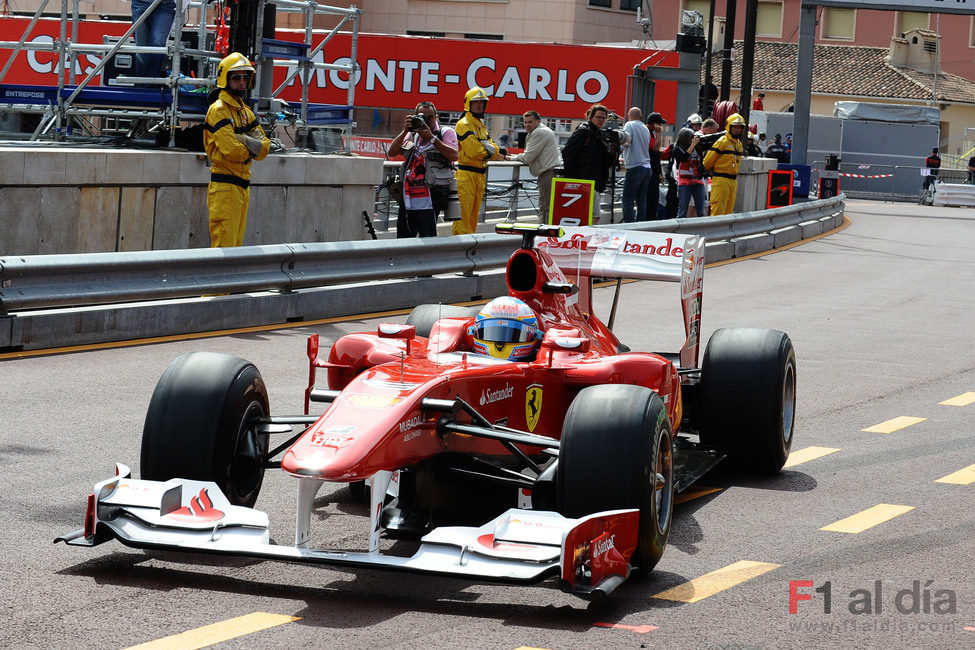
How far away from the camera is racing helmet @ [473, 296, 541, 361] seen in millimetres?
6668

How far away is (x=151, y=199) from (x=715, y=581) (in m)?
9.30

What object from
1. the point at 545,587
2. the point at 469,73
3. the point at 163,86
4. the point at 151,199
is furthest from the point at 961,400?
the point at 469,73

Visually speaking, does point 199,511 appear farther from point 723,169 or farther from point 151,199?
point 723,169

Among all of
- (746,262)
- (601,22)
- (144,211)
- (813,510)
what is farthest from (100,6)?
(813,510)

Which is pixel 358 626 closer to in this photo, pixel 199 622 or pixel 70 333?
pixel 199 622

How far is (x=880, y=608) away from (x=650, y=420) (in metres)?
1.09

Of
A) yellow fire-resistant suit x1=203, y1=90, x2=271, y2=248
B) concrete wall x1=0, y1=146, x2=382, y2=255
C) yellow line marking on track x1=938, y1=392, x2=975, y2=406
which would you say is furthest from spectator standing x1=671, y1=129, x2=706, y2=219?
yellow line marking on track x1=938, y1=392, x2=975, y2=406

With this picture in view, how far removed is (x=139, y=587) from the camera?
5.26 meters

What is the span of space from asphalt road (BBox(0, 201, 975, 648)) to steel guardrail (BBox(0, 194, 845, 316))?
501 millimetres

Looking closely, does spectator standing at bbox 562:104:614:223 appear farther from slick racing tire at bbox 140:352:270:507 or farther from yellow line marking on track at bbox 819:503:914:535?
slick racing tire at bbox 140:352:270:507

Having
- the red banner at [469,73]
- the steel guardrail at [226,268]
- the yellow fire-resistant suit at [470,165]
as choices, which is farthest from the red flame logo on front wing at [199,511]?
the red banner at [469,73]

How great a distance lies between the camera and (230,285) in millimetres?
11945

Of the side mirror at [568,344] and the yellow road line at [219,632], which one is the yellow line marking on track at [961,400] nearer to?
the side mirror at [568,344]

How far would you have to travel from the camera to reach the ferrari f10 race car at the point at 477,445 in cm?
522
